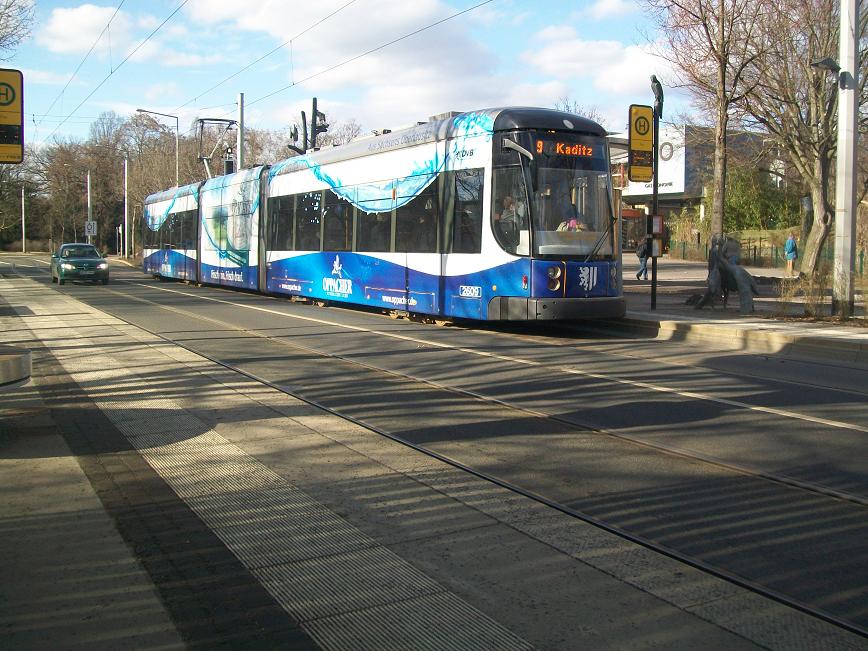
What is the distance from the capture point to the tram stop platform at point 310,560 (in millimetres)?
3859

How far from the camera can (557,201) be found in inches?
582

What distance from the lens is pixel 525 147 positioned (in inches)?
577

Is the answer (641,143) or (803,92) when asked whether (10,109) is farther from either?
(803,92)

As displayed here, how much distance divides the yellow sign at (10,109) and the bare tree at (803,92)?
1963 cm

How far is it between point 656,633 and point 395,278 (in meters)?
14.6

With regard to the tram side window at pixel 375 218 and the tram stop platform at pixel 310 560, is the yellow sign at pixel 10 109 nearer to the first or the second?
the tram side window at pixel 375 218

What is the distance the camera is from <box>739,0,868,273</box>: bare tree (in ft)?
84.6

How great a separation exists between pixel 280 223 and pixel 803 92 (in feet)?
57.9

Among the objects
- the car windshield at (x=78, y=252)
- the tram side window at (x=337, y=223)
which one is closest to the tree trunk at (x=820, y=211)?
the tram side window at (x=337, y=223)

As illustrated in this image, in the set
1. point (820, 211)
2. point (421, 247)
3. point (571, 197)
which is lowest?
point (421, 247)

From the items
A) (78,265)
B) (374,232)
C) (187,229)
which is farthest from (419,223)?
(78,265)

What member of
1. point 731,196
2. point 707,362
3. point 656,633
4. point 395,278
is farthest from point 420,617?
point 731,196

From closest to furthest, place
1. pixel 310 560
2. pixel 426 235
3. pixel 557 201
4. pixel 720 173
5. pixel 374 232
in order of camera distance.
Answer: pixel 310 560
pixel 557 201
pixel 426 235
pixel 374 232
pixel 720 173

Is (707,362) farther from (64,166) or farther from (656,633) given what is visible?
(64,166)
